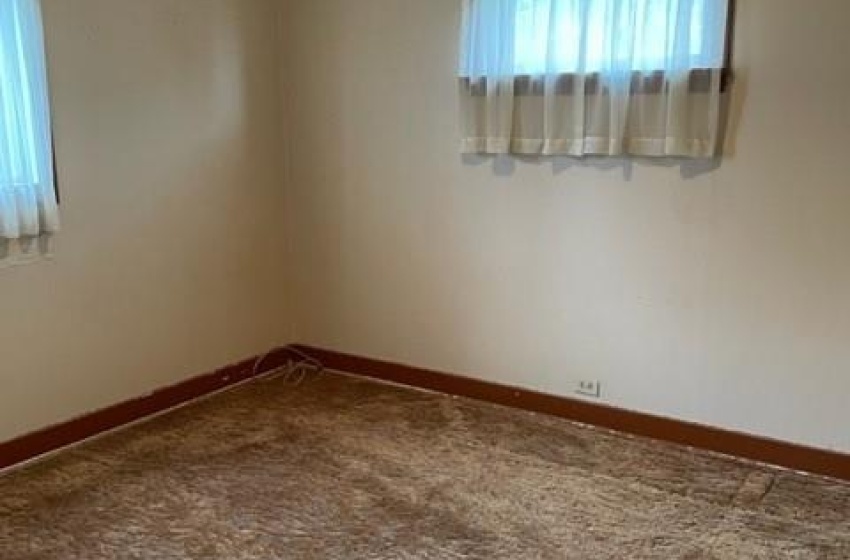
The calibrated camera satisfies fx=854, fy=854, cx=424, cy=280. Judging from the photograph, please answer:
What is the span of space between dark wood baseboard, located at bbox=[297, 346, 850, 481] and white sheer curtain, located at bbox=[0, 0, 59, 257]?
1.53m

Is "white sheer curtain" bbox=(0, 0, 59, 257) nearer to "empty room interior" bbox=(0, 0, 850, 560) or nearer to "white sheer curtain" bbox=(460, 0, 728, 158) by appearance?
"empty room interior" bbox=(0, 0, 850, 560)

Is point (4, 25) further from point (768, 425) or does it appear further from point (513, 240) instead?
point (768, 425)

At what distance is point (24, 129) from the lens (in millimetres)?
2855

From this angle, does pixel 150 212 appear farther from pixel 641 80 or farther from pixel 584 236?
pixel 641 80

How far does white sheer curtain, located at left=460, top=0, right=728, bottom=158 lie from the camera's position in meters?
2.83

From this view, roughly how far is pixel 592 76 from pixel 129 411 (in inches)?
86.0

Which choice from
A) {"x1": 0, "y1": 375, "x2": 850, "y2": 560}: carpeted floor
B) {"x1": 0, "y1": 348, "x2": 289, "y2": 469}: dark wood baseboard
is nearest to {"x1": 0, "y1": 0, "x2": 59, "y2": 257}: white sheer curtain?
{"x1": 0, "y1": 348, "x2": 289, "y2": 469}: dark wood baseboard

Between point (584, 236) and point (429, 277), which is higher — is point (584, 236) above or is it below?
above

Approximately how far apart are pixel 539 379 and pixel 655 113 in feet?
3.76

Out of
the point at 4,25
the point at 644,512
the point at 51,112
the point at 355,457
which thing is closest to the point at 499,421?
the point at 355,457

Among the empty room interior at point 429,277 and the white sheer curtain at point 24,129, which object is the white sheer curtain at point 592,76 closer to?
the empty room interior at point 429,277

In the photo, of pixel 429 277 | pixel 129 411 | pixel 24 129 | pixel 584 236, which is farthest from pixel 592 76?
pixel 129 411

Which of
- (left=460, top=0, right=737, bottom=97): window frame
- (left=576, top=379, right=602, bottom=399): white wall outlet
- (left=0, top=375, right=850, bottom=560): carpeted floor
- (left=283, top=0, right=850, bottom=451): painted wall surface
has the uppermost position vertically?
(left=460, top=0, right=737, bottom=97): window frame

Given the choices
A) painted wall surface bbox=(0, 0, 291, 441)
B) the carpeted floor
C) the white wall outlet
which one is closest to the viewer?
the carpeted floor
